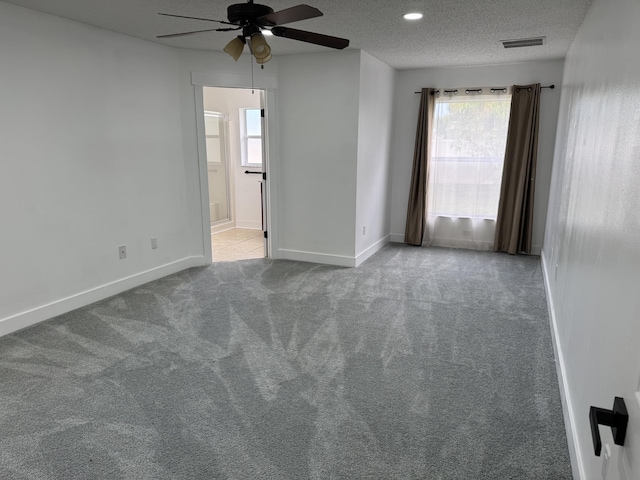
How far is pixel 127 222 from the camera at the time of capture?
4.33 m

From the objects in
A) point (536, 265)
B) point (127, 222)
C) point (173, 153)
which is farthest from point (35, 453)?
point (536, 265)

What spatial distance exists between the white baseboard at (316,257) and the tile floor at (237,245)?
0.39m

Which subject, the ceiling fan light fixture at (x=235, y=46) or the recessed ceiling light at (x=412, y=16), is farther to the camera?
the recessed ceiling light at (x=412, y=16)

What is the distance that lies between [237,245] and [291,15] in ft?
14.2

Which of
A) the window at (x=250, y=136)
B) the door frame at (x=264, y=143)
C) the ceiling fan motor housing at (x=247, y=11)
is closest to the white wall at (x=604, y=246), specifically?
the ceiling fan motor housing at (x=247, y=11)

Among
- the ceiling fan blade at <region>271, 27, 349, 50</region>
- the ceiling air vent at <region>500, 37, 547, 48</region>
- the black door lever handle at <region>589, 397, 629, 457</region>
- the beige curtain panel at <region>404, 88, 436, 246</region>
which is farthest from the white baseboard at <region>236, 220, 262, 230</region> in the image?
the black door lever handle at <region>589, 397, 629, 457</region>

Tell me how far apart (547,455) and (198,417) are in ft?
5.68

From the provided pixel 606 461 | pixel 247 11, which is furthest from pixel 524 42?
pixel 606 461

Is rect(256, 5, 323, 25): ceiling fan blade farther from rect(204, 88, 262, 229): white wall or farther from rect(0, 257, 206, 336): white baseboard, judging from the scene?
rect(204, 88, 262, 229): white wall

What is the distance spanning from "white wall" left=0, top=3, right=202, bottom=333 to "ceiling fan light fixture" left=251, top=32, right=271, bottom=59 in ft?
6.45

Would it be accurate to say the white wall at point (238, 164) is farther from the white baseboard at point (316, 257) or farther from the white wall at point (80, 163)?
the white wall at point (80, 163)

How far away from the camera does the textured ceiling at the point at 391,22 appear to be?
3137 millimetres

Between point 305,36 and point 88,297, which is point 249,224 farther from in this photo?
point 305,36

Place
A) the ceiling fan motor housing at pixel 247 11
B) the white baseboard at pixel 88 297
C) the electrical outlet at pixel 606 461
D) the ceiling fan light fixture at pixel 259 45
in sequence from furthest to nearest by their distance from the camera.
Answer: the white baseboard at pixel 88 297 → the ceiling fan light fixture at pixel 259 45 → the ceiling fan motor housing at pixel 247 11 → the electrical outlet at pixel 606 461
